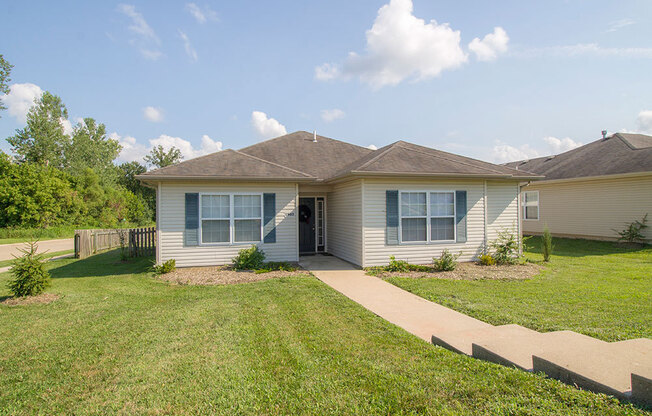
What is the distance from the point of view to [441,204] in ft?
35.6

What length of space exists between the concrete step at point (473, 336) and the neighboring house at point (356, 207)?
5.57 meters

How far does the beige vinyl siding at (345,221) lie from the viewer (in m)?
10.5

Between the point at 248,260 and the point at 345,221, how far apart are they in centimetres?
347

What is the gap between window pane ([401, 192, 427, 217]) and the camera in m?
10.5

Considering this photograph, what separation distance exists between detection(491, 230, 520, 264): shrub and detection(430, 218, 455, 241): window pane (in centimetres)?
156

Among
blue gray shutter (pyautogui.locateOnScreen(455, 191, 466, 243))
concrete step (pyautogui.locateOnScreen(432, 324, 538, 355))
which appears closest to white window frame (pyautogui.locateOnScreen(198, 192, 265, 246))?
blue gray shutter (pyautogui.locateOnScreen(455, 191, 466, 243))

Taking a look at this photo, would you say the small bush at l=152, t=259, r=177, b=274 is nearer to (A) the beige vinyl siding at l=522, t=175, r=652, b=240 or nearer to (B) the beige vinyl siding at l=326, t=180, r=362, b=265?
(B) the beige vinyl siding at l=326, t=180, r=362, b=265

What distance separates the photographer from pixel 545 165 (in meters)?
20.6

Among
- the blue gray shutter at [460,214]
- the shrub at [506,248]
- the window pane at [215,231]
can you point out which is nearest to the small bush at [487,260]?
the shrub at [506,248]

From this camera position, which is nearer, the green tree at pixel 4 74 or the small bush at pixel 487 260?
the small bush at pixel 487 260

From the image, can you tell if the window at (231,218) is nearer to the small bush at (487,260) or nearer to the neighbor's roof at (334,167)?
the neighbor's roof at (334,167)

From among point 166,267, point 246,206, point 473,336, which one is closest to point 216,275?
point 166,267

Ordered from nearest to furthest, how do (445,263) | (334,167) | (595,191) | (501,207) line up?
(445,263) < (501,207) < (334,167) < (595,191)

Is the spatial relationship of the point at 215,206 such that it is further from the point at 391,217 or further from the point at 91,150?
the point at 91,150
